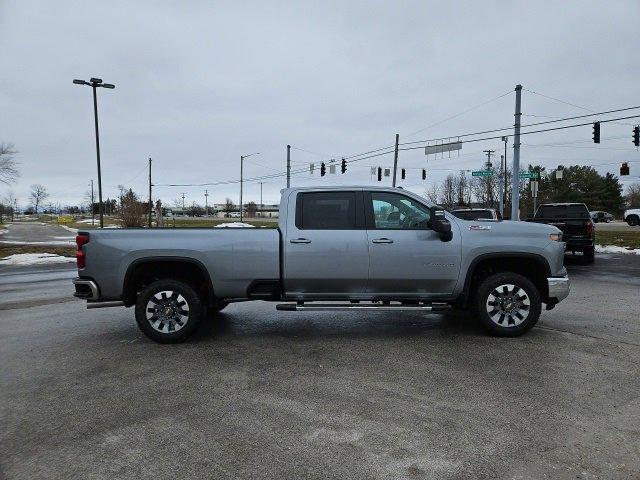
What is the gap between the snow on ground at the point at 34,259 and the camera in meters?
16.5

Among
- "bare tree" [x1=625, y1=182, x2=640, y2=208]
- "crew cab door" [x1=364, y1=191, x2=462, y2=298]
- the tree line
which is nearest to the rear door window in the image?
"crew cab door" [x1=364, y1=191, x2=462, y2=298]

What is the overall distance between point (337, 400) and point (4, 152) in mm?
39137

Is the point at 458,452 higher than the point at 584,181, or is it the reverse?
the point at 584,181

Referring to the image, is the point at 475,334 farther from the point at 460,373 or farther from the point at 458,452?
the point at 458,452

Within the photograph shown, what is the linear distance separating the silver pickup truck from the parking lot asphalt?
1.56 ft

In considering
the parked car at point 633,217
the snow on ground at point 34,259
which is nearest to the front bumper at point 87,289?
the snow on ground at point 34,259

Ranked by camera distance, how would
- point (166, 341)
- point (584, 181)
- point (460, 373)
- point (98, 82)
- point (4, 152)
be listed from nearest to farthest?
1. point (460, 373)
2. point (166, 341)
3. point (98, 82)
4. point (4, 152)
5. point (584, 181)

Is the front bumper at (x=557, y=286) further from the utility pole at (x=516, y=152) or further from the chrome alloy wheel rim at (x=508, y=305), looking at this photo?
the utility pole at (x=516, y=152)

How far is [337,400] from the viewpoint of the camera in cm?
379

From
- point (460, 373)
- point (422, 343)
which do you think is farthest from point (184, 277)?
point (460, 373)

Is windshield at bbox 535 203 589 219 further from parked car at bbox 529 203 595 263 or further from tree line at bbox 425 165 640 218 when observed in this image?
tree line at bbox 425 165 640 218

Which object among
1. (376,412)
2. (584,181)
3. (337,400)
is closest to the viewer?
(376,412)

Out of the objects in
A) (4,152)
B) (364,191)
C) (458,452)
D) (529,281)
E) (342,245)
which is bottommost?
(458,452)

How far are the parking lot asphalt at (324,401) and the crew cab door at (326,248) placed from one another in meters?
0.72
